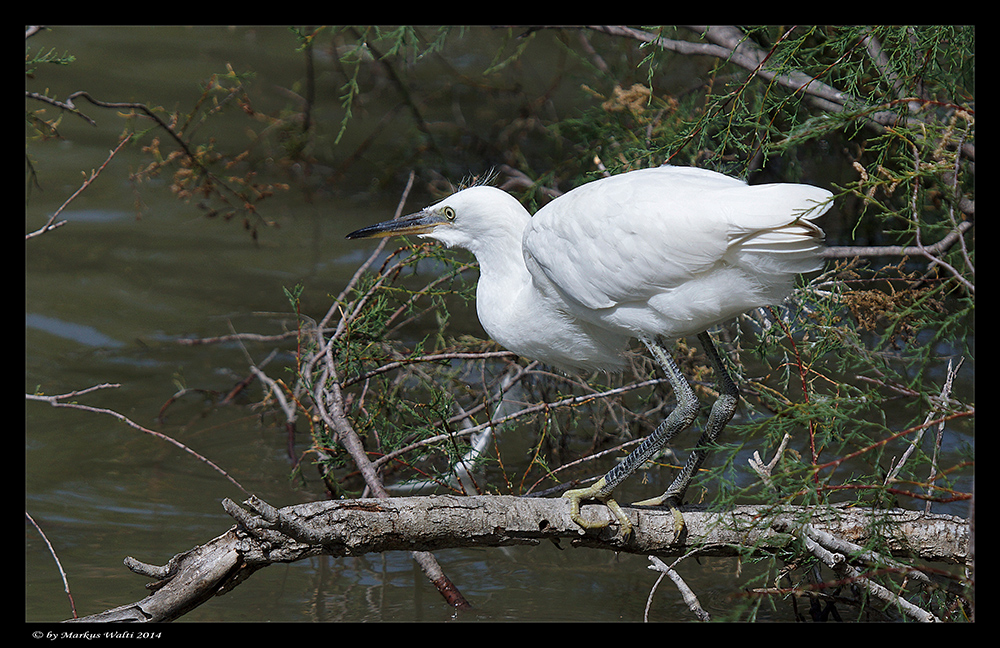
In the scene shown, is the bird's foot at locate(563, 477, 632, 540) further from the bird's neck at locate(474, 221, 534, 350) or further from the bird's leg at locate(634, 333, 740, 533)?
the bird's neck at locate(474, 221, 534, 350)

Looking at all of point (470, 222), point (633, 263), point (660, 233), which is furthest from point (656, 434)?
point (470, 222)

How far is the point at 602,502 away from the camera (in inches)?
127

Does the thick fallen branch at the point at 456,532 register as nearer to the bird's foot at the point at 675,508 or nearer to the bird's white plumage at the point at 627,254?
the bird's foot at the point at 675,508

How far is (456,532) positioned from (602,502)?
2.12 feet

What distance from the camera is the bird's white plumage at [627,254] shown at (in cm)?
291

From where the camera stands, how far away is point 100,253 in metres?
7.72

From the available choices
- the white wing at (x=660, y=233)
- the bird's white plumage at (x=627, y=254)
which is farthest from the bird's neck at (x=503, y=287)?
the white wing at (x=660, y=233)

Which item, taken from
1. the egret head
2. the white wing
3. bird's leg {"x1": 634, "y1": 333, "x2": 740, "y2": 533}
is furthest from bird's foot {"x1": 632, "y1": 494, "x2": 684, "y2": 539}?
the egret head

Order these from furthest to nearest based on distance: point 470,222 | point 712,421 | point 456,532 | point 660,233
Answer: point 470,222 → point 712,421 → point 660,233 → point 456,532

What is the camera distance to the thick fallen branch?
2.58 meters

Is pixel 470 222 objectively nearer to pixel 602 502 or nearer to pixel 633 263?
pixel 633 263

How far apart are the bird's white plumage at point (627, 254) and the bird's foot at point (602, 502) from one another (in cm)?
59

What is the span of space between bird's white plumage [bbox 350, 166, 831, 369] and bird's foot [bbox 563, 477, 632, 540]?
1.95 feet
